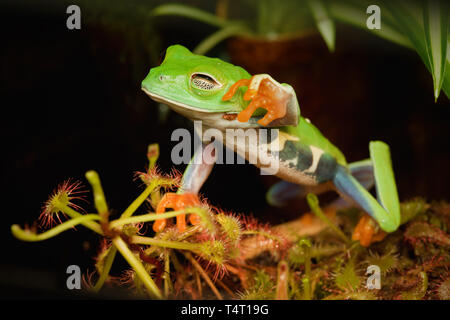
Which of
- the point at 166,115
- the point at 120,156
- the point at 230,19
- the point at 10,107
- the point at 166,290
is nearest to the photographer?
the point at 166,290

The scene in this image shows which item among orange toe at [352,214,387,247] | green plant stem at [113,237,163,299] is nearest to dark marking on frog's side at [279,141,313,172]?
orange toe at [352,214,387,247]

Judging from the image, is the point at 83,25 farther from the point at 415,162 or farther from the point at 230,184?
the point at 415,162

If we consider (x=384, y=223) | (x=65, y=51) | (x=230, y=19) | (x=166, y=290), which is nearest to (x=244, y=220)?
(x=166, y=290)

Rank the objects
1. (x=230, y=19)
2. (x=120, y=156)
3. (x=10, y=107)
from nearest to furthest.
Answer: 1. (x=10, y=107)
2. (x=120, y=156)
3. (x=230, y=19)

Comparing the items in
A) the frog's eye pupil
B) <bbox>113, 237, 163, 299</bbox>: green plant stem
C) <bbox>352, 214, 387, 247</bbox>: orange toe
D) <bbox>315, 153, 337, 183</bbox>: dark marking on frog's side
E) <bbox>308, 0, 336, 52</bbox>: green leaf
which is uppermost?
<bbox>308, 0, 336, 52</bbox>: green leaf

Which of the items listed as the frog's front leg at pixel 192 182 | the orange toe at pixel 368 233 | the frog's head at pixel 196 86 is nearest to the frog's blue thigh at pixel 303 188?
the orange toe at pixel 368 233

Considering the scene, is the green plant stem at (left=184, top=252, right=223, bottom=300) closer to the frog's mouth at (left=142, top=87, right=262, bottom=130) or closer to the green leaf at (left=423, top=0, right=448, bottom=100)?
the frog's mouth at (left=142, top=87, right=262, bottom=130)

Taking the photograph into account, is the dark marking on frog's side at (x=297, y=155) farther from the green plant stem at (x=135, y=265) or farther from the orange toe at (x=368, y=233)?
the green plant stem at (x=135, y=265)
